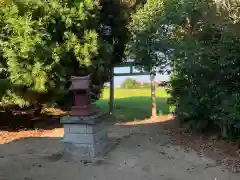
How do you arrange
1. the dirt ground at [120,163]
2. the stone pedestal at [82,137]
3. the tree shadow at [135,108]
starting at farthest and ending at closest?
the tree shadow at [135,108]
the stone pedestal at [82,137]
the dirt ground at [120,163]

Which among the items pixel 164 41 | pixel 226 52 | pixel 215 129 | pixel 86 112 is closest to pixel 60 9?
pixel 164 41

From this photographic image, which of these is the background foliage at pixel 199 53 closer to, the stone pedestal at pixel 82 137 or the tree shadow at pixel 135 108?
the stone pedestal at pixel 82 137

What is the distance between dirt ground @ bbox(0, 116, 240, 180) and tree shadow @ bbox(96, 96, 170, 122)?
4.26 meters

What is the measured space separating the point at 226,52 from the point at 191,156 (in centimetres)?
242

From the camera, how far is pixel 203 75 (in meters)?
7.03

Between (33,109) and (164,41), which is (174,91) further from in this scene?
(33,109)

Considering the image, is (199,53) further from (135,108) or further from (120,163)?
(135,108)

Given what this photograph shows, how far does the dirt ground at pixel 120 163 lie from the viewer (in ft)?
15.9

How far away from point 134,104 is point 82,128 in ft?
32.1

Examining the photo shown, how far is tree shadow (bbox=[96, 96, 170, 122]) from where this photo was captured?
1194cm

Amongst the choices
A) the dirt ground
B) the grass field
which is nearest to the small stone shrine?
the dirt ground

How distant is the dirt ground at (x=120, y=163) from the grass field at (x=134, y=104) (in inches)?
169

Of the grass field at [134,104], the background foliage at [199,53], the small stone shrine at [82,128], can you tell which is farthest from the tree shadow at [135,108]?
the small stone shrine at [82,128]

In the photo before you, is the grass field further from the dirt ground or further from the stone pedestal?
the stone pedestal
